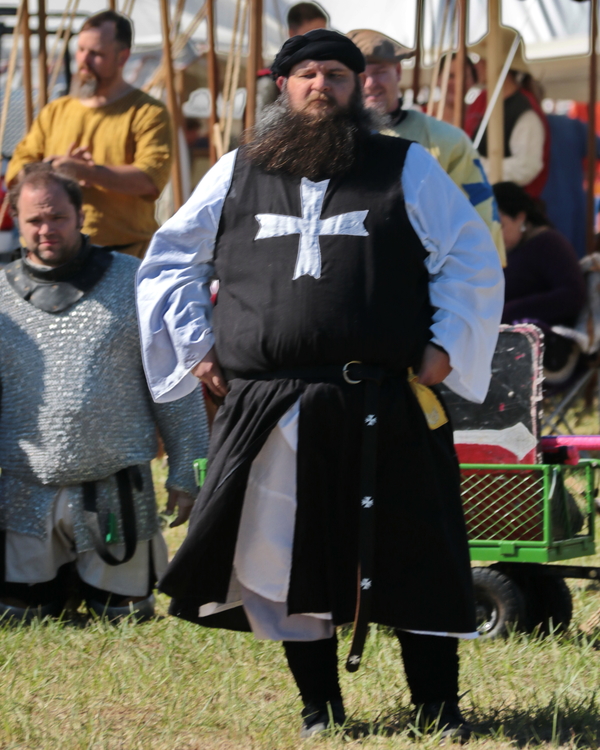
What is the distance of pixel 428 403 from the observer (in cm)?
272

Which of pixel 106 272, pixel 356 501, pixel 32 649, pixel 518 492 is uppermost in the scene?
pixel 106 272

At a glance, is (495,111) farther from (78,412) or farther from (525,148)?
(78,412)

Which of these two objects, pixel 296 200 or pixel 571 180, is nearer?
pixel 296 200

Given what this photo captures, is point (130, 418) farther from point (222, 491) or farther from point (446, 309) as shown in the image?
point (446, 309)

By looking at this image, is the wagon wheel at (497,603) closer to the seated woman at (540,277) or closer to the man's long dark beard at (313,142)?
the man's long dark beard at (313,142)

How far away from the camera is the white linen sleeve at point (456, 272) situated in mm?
2668

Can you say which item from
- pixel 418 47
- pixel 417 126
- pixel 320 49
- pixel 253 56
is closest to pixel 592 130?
pixel 418 47

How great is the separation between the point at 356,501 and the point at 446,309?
0.47 metres

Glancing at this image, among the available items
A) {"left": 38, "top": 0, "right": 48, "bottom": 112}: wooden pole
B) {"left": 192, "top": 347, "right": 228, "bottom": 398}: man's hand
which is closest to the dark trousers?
{"left": 192, "top": 347, "right": 228, "bottom": 398}: man's hand

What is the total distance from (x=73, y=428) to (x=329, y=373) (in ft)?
4.58

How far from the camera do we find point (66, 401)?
3.80 m

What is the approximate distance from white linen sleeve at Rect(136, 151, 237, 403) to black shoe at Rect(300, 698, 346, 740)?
31.3 inches

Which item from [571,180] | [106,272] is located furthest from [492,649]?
[571,180]

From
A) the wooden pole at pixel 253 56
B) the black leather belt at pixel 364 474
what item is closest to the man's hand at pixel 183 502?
the black leather belt at pixel 364 474
